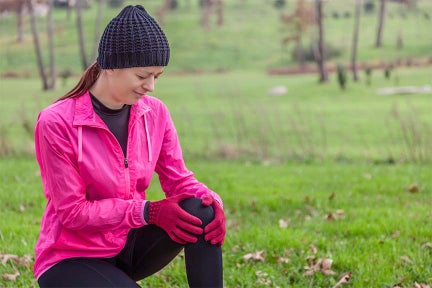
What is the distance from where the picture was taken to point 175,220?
2750 mm

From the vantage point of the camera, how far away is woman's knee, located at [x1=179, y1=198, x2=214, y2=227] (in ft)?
9.20

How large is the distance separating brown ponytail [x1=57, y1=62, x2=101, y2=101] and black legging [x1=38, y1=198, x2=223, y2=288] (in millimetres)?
630

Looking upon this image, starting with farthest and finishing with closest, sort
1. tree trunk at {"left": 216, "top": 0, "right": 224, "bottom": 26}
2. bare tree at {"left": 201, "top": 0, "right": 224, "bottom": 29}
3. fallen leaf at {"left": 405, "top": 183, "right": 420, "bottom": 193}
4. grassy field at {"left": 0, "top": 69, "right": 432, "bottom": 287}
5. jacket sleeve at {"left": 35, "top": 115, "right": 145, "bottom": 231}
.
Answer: tree trunk at {"left": 216, "top": 0, "right": 224, "bottom": 26}
bare tree at {"left": 201, "top": 0, "right": 224, "bottom": 29}
fallen leaf at {"left": 405, "top": 183, "right": 420, "bottom": 193}
grassy field at {"left": 0, "top": 69, "right": 432, "bottom": 287}
jacket sleeve at {"left": 35, "top": 115, "right": 145, "bottom": 231}

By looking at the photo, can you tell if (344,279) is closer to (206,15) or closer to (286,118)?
(286,118)

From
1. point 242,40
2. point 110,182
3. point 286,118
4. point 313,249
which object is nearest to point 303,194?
point 313,249

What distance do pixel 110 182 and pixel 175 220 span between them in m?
0.31

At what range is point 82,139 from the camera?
274 centimetres

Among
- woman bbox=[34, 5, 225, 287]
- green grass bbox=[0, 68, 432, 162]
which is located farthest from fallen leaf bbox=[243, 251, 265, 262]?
green grass bbox=[0, 68, 432, 162]

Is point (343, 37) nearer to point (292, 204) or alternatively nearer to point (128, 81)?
point (292, 204)

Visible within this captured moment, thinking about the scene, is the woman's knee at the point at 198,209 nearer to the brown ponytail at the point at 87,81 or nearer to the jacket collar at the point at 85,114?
the jacket collar at the point at 85,114

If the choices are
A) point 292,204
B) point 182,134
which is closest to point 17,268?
point 292,204

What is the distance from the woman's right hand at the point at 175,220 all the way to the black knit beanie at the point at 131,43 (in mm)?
574

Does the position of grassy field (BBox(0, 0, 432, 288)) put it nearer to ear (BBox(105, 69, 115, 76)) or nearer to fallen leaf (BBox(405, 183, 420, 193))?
fallen leaf (BBox(405, 183, 420, 193))

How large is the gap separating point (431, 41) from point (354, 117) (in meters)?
20.5
